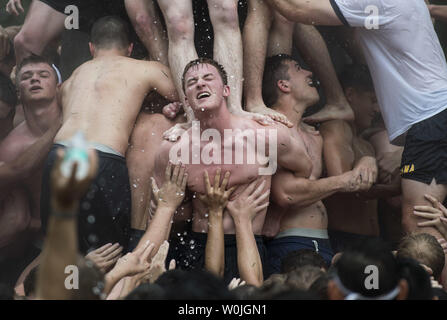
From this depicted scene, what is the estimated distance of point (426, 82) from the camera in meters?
4.88

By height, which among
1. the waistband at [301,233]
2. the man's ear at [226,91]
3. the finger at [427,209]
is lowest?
the waistband at [301,233]

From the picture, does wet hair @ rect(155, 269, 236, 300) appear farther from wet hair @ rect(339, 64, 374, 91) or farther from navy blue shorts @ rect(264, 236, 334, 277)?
wet hair @ rect(339, 64, 374, 91)

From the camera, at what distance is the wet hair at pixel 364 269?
2.88m

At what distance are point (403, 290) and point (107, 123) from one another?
8.22 ft

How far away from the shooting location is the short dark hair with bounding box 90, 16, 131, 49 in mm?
5211

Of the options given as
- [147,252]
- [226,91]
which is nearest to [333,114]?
[226,91]

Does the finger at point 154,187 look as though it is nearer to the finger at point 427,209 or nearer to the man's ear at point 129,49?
the man's ear at point 129,49

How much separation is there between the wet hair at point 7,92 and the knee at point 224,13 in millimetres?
1614

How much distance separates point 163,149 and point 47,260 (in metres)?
2.58

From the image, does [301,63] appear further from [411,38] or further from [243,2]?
[411,38]

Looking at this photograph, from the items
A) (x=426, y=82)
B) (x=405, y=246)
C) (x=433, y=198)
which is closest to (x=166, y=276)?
(x=405, y=246)

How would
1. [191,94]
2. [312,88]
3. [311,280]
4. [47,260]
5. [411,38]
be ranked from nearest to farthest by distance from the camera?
1. [47,260]
2. [311,280]
3. [191,94]
4. [411,38]
5. [312,88]

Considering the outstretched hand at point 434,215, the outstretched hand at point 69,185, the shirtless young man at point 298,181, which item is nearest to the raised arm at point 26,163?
the shirtless young man at point 298,181

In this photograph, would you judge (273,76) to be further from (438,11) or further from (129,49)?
(438,11)
